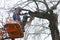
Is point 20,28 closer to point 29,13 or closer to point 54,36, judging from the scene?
point 29,13

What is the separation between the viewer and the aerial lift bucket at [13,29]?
6.59 meters

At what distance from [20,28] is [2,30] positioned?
501mm

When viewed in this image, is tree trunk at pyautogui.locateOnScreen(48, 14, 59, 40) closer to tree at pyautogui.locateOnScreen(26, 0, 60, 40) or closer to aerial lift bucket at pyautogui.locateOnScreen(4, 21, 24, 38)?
tree at pyautogui.locateOnScreen(26, 0, 60, 40)

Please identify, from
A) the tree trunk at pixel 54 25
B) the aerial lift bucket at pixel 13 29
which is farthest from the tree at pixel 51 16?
the aerial lift bucket at pixel 13 29

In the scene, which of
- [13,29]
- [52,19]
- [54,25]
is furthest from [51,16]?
[13,29]

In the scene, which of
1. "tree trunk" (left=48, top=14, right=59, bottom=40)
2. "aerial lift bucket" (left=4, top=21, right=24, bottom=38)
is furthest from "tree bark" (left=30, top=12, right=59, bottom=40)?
"aerial lift bucket" (left=4, top=21, right=24, bottom=38)

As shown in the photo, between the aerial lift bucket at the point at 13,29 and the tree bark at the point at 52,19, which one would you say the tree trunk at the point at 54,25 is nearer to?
the tree bark at the point at 52,19

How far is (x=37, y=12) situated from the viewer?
833 cm

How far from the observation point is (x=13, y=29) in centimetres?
693

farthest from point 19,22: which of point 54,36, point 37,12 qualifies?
point 54,36

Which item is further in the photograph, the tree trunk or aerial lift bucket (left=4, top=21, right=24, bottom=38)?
the tree trunk

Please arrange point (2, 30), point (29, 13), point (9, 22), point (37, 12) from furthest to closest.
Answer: point (37, 12)
point (29, 13)
point (2, 30)
point (9, 22)

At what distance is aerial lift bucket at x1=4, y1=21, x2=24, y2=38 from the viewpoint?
659cm

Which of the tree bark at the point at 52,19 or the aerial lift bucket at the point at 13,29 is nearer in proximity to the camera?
the aerial lift bucket at the point at 13,29
